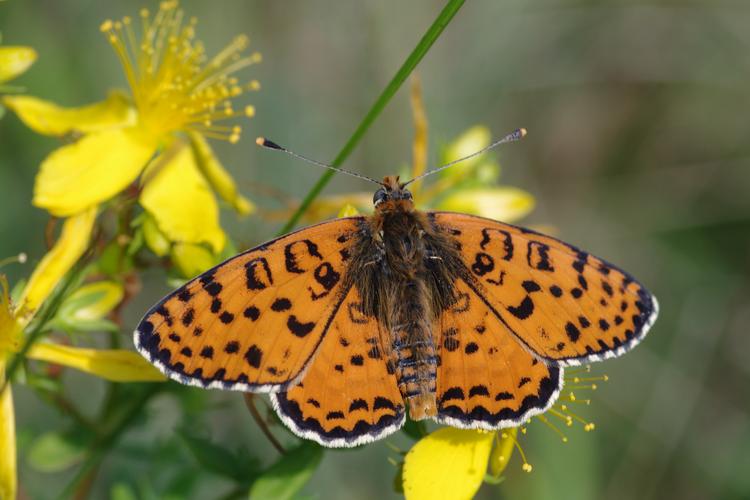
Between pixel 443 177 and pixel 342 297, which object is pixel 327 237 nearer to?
pixel 342 297

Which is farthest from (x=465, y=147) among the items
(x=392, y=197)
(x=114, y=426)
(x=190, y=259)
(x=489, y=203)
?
(x=114, y=426)

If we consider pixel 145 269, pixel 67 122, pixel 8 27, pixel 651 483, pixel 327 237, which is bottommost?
pixel 651 483

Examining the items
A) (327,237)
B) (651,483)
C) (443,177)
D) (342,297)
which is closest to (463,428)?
(342,297)

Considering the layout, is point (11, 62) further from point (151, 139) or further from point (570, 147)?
point (570, 147)

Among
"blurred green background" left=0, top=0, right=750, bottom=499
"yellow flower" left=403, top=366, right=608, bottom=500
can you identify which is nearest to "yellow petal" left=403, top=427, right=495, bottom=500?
"yellow flower" left=403, top=366, right=608, bottom=500

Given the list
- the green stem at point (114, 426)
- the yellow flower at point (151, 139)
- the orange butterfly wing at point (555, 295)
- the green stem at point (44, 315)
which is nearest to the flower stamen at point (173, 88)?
the yellow flower at point (151, 139)
